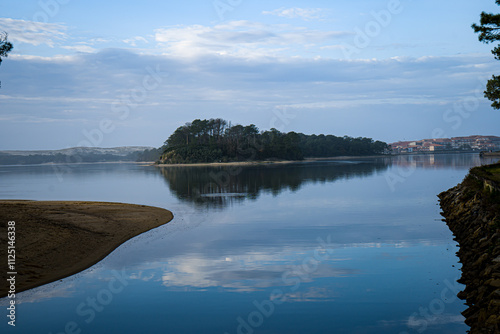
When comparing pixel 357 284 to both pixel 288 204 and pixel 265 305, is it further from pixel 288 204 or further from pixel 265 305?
pixel 288 204

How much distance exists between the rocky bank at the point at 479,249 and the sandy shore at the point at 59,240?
1120cm

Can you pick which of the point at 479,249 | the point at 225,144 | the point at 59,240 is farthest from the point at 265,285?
the point at 225,144

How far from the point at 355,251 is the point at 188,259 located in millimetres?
6041

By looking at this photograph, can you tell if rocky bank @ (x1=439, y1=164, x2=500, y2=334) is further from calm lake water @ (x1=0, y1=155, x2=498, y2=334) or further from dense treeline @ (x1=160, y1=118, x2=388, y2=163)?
dense treeline @ (x1=160, y1=118, x2=388, y2=163)

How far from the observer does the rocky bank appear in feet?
30.1

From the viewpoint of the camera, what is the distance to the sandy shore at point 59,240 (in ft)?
43.6

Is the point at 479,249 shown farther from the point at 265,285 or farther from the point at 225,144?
the point at 225,144

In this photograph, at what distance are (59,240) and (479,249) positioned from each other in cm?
1410

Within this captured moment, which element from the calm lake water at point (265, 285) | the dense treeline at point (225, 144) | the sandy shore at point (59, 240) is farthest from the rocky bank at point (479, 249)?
the dense treeline at point (225, 144)

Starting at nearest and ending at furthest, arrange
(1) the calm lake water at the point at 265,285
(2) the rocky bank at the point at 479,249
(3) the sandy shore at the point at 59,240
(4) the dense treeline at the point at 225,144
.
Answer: (2) the rocky bank at the point at 479,249 → (1) the calm lake water at the point at 265,285 → (3) the sandy shore at the point at 59,240 → (4) the dense treeline at the point at 225,144

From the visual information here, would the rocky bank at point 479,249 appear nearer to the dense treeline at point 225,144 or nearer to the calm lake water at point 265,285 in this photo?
the calm lake water at point 265,285

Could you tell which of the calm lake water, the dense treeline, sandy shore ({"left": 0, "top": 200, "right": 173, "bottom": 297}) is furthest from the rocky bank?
the dense treeline

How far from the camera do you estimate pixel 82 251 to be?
1605 cm

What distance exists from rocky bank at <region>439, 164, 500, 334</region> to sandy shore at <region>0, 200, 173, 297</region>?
11.2 m
